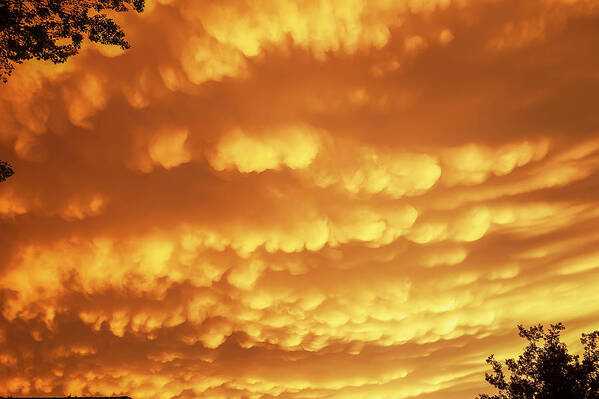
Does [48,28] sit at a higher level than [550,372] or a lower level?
higher

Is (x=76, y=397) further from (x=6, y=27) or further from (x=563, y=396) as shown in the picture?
(x=563, y=396)

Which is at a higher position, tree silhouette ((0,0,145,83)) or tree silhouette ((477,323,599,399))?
tree silhouette ((0,0,145,83))

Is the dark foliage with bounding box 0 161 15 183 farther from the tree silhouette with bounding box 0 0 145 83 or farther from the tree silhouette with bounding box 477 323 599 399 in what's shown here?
the tree silhouette with bounding box 477 323 599 399

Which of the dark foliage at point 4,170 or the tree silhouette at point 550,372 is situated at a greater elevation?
the dark foliage at point 4,170

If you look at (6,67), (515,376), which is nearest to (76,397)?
(6,67)

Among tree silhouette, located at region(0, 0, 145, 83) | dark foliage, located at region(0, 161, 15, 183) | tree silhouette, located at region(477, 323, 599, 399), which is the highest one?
tree silhouette, located at region(0, 0, 145, 83)

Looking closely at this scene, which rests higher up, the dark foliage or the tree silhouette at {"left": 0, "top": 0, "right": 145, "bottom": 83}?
the tree silhouette at {"left": 0, "top": 0, "right": 145, "bottom": 83}

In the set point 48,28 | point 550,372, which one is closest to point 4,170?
point 48,28

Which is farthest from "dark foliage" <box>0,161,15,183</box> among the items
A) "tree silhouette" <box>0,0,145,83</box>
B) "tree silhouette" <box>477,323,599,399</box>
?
"tree silhouette" <box>477,323,599,399</box>

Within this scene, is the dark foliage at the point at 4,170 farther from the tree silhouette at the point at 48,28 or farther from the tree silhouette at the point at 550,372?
the tree silhouette at the point at 550,372

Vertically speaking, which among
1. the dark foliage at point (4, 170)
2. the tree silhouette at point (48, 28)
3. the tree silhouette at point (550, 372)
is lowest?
the tree silhouette at point (550, 372)

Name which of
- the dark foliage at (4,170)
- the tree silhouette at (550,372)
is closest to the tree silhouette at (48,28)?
the dark foliage at (4,170)

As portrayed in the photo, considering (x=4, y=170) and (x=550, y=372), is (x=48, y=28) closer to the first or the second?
(x=4, y=170)

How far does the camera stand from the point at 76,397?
15.5 meters
